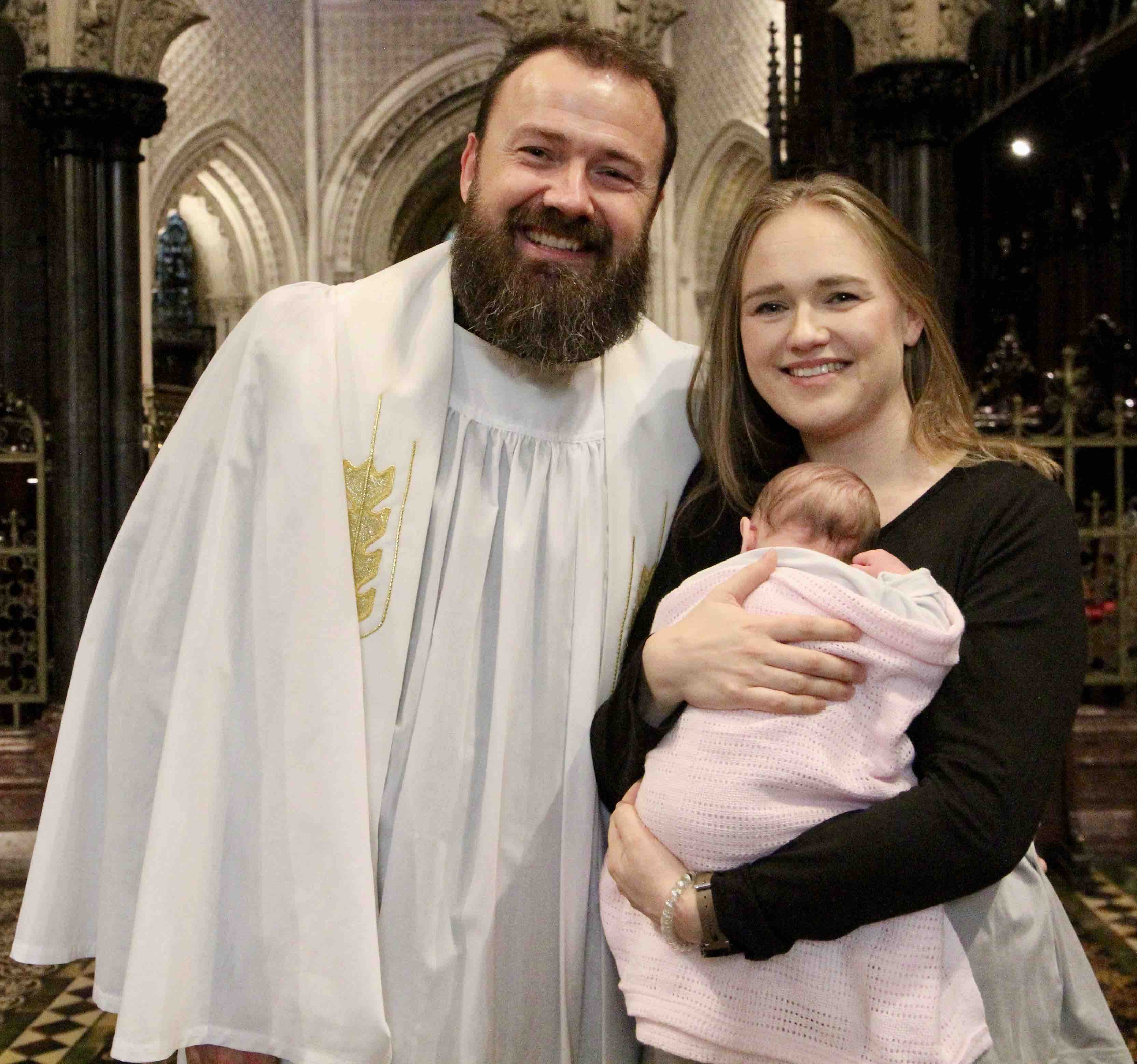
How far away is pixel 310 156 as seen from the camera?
47.5 ft

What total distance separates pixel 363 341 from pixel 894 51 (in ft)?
13.6

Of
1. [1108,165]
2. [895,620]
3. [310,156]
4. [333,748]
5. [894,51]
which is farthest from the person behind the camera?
[310,156]

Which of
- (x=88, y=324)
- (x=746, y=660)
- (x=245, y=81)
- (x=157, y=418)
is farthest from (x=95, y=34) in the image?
(x=245, y=81)

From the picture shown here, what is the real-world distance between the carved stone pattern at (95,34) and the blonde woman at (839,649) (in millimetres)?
4407

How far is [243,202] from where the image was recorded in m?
14.6

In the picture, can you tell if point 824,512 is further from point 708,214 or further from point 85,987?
point 708,214

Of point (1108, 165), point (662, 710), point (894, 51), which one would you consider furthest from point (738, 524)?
point (1108, 165)

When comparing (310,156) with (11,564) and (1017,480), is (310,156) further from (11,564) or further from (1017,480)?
(1017,480)

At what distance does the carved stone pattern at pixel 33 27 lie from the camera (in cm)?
547

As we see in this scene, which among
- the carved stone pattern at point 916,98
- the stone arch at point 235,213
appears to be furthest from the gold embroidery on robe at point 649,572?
the stone arch at point 235,213

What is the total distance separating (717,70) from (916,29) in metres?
7.07

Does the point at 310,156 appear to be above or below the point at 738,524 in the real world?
above

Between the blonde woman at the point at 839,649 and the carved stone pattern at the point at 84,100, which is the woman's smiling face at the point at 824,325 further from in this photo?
the carved stone pattern at the point at 84,100

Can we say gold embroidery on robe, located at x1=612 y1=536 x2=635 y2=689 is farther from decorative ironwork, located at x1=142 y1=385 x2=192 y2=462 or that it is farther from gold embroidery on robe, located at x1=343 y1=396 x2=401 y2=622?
decorative ironwork, located at x1=142 y1=385 x2=192 y2=462
